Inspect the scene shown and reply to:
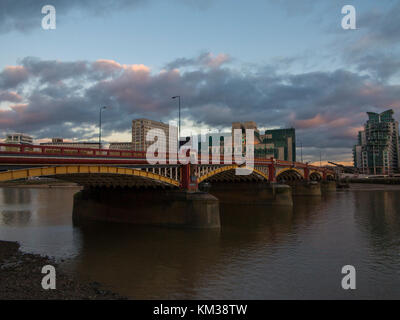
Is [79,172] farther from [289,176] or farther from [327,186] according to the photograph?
[327,186]

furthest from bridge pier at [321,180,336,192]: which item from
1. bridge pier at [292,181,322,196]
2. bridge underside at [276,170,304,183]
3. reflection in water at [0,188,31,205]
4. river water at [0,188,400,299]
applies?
reflection in water at [0,188,31,205]

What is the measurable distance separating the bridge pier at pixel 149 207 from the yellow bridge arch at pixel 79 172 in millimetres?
2311

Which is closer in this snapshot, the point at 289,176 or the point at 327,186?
the point at 289,176

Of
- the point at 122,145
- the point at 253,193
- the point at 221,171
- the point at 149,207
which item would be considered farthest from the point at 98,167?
the point at 122,145

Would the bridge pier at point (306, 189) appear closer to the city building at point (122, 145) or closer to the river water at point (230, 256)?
the river water at point (230, 256)

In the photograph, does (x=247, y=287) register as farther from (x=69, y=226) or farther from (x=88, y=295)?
(x=69, y=226)

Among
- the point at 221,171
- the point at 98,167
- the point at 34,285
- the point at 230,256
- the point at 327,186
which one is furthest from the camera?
the point at 327,186

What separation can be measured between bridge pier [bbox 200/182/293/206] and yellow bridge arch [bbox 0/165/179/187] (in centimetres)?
2559

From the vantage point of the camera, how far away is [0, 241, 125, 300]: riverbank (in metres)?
13.0

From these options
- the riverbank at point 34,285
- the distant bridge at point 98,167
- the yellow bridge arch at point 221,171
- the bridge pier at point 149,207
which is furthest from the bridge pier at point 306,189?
the riverbank at point 34,285

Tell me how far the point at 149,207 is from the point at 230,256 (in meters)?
14.1

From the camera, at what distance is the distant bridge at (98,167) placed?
68.2ft

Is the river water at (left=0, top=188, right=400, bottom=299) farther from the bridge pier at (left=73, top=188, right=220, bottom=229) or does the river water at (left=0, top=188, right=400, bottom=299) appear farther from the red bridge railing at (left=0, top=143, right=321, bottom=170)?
the red bridge railing at (left=0, top=143, right=321, bottom=170)

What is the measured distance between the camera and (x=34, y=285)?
14203 mm
